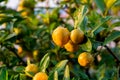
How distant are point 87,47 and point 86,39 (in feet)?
0.11

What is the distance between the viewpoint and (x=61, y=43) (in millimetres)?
976

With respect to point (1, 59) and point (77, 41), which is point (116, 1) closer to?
point (77, 41)

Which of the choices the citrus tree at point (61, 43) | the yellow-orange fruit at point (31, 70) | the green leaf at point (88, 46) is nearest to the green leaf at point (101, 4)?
the citrus tree at point (61, 43)

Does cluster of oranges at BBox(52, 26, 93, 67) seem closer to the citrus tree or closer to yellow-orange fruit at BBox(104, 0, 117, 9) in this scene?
the citrus tree

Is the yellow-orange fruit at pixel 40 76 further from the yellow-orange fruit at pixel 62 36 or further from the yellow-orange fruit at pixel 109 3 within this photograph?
the yellow-orange fruit at pixel 109 3

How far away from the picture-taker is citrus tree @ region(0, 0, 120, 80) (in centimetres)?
100

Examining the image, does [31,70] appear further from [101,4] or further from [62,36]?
[101,4]

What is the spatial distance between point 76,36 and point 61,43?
0.05 m

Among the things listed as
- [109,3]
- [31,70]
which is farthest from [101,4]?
[31,70]

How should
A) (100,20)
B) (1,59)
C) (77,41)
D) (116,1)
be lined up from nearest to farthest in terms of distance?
(77,41), (100,20), (116,1), (1,59)

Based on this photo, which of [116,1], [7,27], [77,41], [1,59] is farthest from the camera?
[7,27]

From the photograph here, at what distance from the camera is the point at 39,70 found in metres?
1.01

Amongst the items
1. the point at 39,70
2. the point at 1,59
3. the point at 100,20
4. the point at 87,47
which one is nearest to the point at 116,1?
the point at 100,20

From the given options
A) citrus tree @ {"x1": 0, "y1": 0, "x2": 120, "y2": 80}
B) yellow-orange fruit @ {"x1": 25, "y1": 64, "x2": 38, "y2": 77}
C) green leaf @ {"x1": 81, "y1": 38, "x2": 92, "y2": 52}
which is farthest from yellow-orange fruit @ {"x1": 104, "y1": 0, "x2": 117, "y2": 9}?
yellow-orange fruit @ {"x1": 25, "y1": 64, "x2": 38, "y2": 77}
